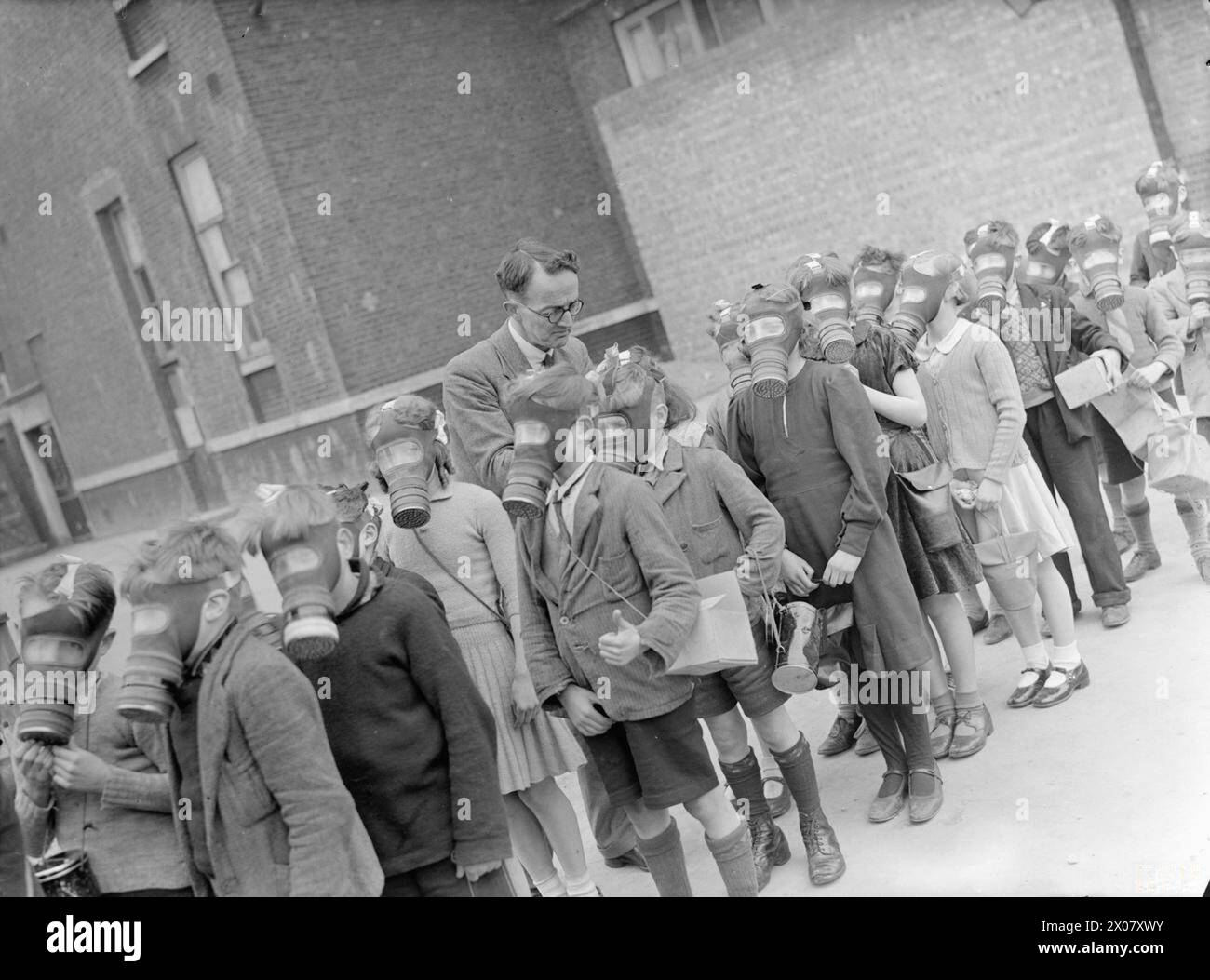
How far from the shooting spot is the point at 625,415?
10.7 ft

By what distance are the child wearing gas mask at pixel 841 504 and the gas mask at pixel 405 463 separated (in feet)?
3.19

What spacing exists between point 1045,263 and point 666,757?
289 centimetres

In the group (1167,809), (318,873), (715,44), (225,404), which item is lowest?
(1167,809)

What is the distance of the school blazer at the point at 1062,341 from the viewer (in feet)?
15.6

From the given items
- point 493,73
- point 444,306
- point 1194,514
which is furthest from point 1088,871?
point 493,73

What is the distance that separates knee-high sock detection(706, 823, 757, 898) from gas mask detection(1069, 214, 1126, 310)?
2805 mm

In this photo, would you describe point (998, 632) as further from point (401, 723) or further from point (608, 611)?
point (401, 723)

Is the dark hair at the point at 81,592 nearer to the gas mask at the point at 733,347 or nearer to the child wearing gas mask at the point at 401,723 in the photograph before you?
the child wearing gas mask at the point at 401,723

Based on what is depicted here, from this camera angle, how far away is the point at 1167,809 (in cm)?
338

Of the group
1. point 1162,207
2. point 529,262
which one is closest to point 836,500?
point 529,262

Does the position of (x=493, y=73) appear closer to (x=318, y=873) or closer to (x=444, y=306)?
(x=444, y=306)

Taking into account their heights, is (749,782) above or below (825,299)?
below

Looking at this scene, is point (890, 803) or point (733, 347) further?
point (733, 347)
